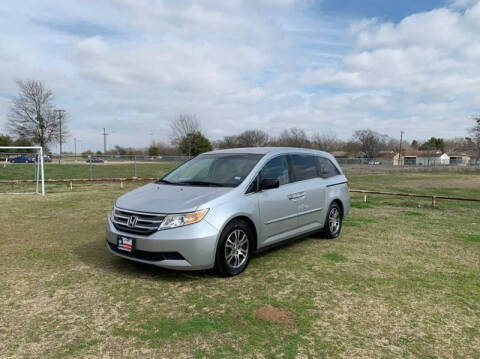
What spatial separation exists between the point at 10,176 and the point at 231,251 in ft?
65.2

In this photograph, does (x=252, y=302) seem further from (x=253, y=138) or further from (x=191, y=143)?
(x=253, y=138)

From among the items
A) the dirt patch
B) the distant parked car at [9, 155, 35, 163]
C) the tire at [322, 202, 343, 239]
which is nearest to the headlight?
the dirt patch

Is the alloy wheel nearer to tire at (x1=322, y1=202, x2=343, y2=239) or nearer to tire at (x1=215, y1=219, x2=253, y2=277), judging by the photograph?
tire at (x1=215, y1=219, x2=253, y2=277)

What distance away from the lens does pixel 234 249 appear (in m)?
4.14

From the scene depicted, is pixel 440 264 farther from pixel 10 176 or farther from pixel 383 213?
pixel 10 176

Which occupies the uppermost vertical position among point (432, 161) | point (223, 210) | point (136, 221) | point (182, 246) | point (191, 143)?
point (191, 143)

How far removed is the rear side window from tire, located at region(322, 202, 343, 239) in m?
0.55

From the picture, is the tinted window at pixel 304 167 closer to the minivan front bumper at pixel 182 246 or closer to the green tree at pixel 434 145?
the minivan front bumper at pixel 182 246

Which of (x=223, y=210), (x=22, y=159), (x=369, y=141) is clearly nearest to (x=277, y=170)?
(x=223, y=210)

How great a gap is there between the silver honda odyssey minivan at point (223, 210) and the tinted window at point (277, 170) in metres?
0.02

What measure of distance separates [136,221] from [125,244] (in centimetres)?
31

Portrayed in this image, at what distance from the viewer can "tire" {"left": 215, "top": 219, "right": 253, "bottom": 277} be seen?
3.97 m

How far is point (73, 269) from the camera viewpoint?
439 cm

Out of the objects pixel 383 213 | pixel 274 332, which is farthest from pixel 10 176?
pixel 274 332
